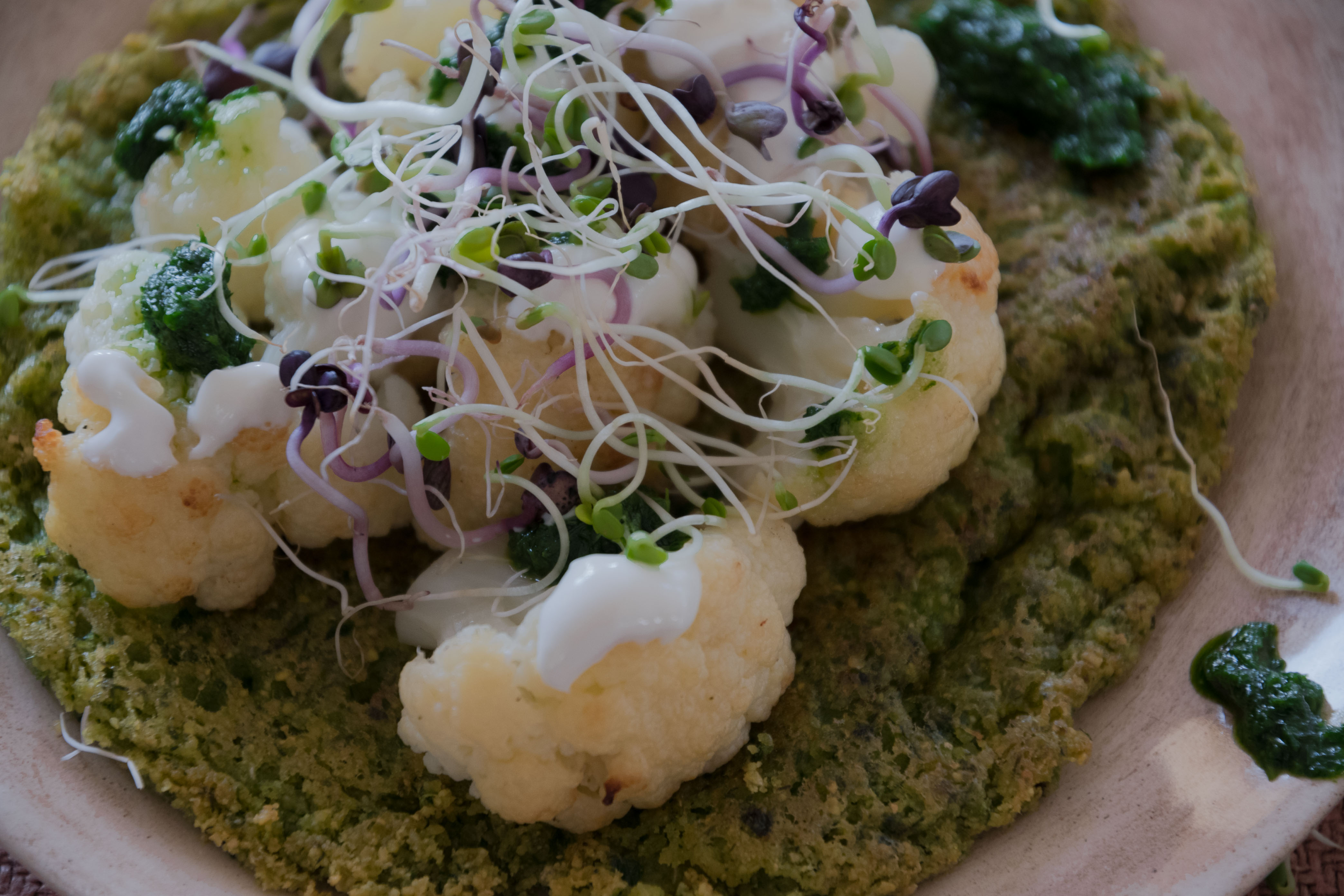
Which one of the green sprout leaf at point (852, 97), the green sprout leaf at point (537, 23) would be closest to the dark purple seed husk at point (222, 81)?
the green sprout leaf at point (537, 23)

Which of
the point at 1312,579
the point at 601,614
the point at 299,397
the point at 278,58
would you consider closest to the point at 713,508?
the point at 601,614

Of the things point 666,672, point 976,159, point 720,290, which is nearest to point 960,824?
point 666,672

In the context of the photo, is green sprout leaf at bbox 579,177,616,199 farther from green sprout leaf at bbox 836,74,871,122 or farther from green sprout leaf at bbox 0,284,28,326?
green sprout leaf at bbox 0,284,28,326

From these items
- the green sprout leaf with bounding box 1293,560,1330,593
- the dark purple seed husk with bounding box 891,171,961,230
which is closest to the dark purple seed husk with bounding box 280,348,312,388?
the dark purple seed husk with bounding box 891,171,961,230

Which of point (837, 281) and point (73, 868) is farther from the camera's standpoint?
point (837, 281)

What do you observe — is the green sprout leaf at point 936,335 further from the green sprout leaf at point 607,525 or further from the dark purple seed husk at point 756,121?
the green sprout leaf at point 607,525

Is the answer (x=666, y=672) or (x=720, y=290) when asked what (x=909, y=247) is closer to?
(x=720, y=290)

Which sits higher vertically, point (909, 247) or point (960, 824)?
point (909, 247)
